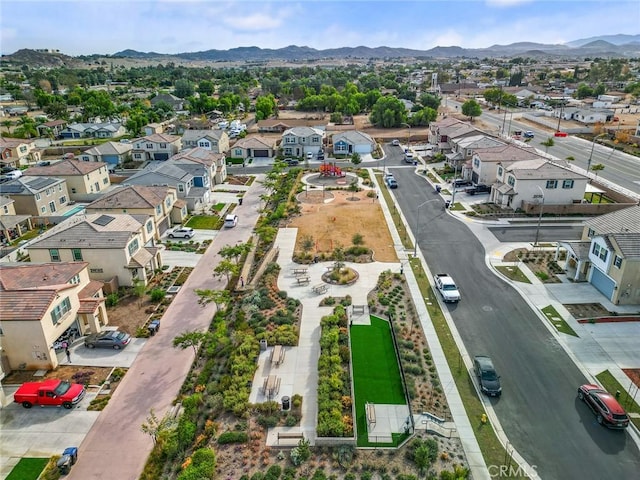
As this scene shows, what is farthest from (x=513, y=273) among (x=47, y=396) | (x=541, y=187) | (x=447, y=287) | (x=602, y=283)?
(x=47, y=396)

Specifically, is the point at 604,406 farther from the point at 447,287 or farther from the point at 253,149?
the point at 253,149

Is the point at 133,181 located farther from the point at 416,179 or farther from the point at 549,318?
the point at 549,318

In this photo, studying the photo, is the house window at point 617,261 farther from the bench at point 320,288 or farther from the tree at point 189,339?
the tree at point 189,339

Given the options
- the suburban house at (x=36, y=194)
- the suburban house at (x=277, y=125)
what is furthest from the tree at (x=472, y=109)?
the suburban house at (x=36, y=194)

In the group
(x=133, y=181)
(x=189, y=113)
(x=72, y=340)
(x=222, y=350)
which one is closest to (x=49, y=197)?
(x=133, y=181)

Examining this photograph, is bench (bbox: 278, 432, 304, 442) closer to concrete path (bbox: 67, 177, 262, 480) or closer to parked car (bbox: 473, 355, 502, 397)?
concrete path (bbox: 67, 177, 262, 480)

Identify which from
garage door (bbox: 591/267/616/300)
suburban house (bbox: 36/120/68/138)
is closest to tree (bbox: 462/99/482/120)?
garage door (bbox: 591/267/616/300)

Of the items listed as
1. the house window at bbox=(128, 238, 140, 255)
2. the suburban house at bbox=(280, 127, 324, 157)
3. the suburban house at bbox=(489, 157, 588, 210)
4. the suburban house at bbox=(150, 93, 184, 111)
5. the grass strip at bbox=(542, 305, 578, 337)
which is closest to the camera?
the grass strip at bbox=(542, 305, 578, 337)
